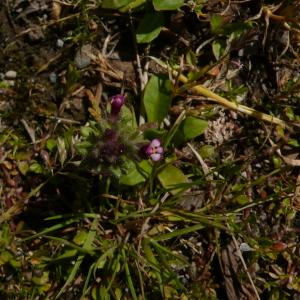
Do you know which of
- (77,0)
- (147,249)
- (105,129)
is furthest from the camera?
(77,0)

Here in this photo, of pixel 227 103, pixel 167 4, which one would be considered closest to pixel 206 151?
pixel 227 103

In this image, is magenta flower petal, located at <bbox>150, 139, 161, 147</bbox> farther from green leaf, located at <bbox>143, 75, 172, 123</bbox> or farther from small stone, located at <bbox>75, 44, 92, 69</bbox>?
small stone, located at <bbox>75, 44, 92, 69</bbox>

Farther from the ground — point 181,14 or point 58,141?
point 181,14

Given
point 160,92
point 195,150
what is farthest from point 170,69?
point 195,150

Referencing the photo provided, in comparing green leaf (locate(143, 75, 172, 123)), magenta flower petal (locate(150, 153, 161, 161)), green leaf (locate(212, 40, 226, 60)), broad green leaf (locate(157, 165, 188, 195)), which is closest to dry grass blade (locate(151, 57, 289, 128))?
green leaf (locate(143, 75, 172, 123))

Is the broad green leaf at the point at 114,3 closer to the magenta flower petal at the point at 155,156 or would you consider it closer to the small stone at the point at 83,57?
the small stone at the point at 83,57

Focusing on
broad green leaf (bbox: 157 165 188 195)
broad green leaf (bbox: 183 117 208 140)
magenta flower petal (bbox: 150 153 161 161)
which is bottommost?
broad green leaf (bbox: 157 165 188 195)

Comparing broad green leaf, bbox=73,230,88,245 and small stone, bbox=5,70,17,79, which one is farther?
small stone, bbox=5,70,17,79

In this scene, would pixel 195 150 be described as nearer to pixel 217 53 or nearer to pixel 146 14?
pixel 217 53
